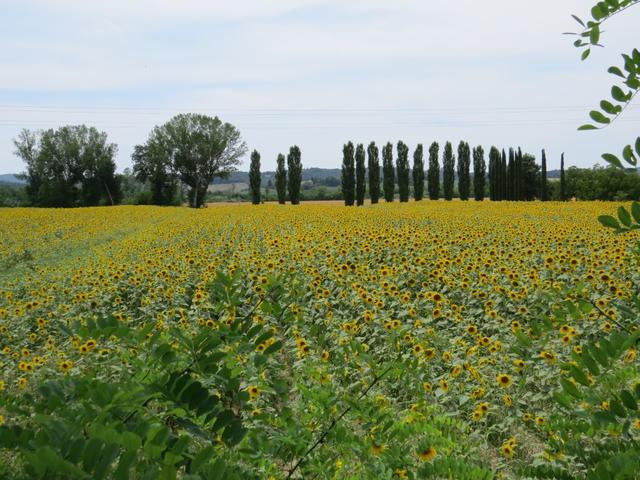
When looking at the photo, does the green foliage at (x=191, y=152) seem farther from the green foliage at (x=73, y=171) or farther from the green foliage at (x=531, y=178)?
the green foliage at (x=531, y=178)

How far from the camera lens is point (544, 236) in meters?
13.2

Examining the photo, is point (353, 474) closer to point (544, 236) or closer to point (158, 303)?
point (158, 303)

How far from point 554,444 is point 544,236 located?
1004 cm

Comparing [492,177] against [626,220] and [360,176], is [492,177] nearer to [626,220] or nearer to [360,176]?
[360,176]

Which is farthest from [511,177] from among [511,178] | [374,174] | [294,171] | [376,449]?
[376,449]

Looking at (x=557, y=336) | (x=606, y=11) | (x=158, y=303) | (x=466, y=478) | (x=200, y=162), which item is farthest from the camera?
(x=200, y=162)

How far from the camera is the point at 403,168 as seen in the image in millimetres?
61625

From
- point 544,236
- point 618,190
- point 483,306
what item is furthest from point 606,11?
point 618,190

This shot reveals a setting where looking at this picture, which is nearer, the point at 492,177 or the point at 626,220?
the point at 626,220

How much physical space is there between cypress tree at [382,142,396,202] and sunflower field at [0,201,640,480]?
138 feet

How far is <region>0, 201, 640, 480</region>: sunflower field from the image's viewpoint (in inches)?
73.5

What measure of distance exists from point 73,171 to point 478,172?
44.6m

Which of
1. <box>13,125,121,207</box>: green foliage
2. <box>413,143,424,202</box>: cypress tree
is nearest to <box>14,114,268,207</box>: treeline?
<box>13,125,121,207</box>: green foliage

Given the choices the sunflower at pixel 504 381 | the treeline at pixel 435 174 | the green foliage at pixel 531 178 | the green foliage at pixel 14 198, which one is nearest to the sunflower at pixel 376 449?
the sunflower at pixel 504 381
